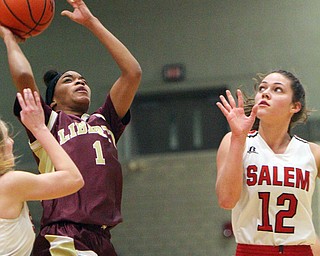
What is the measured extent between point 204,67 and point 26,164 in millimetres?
2829

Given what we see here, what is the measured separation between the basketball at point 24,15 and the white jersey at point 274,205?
1.34 metres

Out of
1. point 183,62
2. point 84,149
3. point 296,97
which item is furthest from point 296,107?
point 183,62

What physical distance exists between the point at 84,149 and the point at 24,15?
0.77 m

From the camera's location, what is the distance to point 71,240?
338cm

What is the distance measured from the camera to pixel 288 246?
356 cm

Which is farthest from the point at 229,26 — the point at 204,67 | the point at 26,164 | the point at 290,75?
the point at 290,75

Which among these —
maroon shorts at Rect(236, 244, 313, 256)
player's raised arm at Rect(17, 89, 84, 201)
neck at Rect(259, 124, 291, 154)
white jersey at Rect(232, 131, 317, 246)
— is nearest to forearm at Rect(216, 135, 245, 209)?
white jersey at Rect(232, 131, 317, 246)

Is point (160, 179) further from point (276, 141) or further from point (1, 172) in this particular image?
point (1, 172)

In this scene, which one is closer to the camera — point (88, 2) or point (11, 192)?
point (11, 192)

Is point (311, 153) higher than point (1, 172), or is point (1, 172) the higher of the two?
point (1, 172)

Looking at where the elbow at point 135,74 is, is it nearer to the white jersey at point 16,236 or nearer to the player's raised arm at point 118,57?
the player's raised arm at point 118,57

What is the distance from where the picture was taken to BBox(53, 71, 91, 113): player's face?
3877 mm

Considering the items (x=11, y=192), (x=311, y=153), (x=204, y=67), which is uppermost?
(x=11, y=192)

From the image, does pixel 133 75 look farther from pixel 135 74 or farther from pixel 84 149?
pixel 84 149
